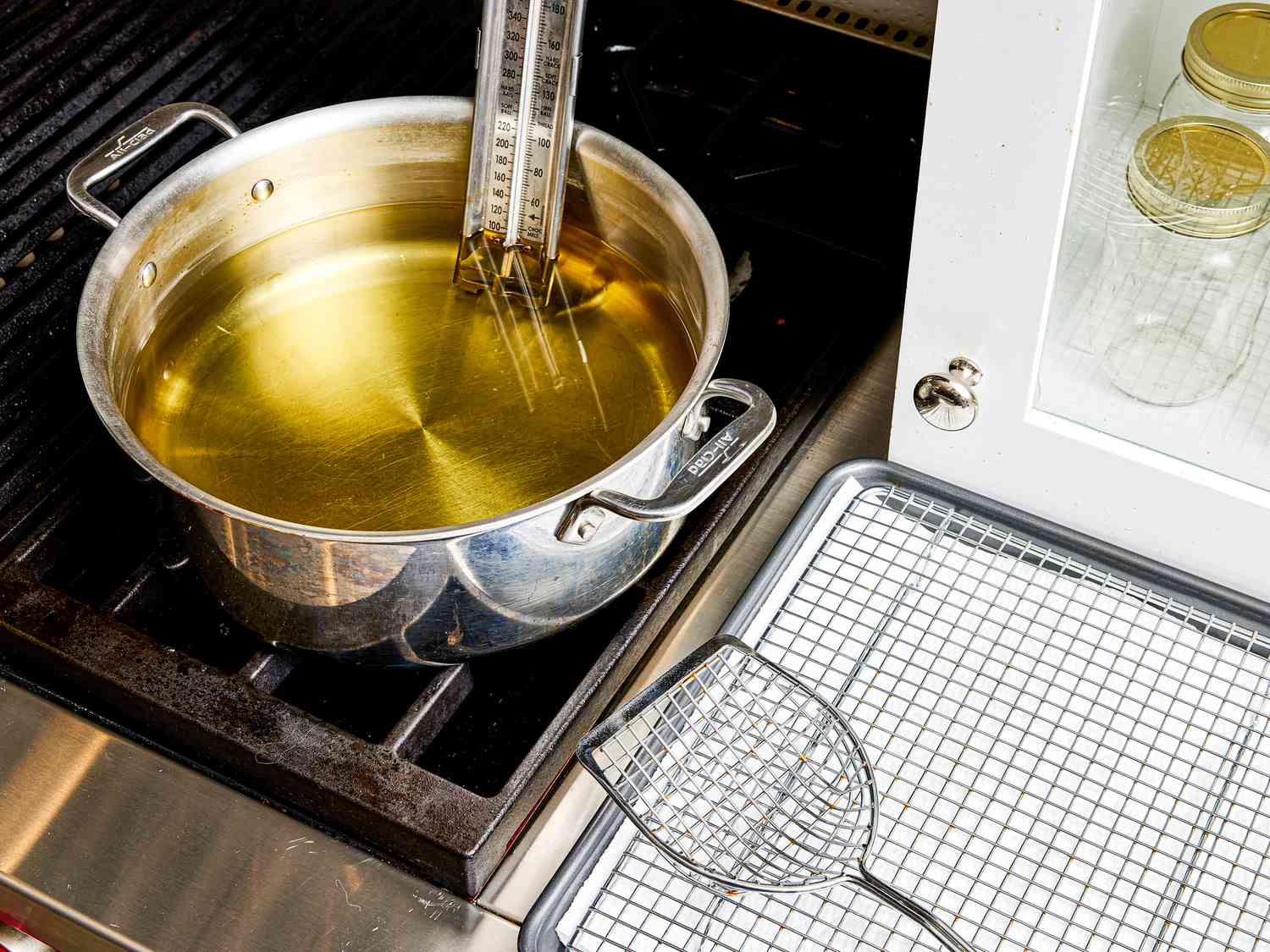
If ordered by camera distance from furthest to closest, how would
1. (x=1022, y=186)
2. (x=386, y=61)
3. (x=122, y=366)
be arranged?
(x=386, y=61)
(x=122, y=366)
(x=1022, y=186)

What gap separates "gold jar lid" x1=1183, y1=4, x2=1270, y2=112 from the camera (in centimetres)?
65

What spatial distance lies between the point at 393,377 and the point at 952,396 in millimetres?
360

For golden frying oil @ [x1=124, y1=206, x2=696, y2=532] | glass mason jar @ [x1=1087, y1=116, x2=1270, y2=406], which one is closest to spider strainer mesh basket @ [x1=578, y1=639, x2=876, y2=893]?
golden frying oil @ [x1=124, y1=206, x2=696, y2=532]

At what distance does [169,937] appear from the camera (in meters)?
0.68

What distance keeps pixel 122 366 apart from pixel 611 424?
0.30 meters

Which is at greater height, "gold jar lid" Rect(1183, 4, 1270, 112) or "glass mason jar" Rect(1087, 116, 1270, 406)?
"gold jar lid" Rect(1183, 4, 1270, 112)

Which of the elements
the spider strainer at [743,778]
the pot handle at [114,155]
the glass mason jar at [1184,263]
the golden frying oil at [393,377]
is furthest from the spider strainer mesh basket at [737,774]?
the pot handle at [114,155]

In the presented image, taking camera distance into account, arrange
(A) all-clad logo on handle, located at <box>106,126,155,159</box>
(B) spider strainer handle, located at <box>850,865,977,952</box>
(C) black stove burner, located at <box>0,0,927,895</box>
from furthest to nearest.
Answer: (A) all-clad logo on handle, located at <box>106,126,155,159</box> → (C) black stove burner, located at <box>0,0,927,895</box> → (B) spider strainer handle, located at <box>850,865,977,952</box>

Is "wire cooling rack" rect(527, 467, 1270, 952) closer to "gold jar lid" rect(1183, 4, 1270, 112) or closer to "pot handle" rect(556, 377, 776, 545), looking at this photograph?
"pot handle" rect(556, 377, 776, 545)

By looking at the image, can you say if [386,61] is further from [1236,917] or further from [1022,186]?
[1236,917]

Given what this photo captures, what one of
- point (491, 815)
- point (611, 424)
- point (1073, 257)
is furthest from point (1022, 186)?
point (491, 815)

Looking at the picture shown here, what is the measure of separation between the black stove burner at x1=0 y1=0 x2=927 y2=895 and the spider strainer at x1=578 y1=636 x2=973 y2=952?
0.05m

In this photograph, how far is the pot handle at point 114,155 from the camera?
82 cm

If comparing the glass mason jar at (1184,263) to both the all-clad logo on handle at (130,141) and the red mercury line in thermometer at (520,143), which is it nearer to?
the red mercury line in thermometer at (520,143)
